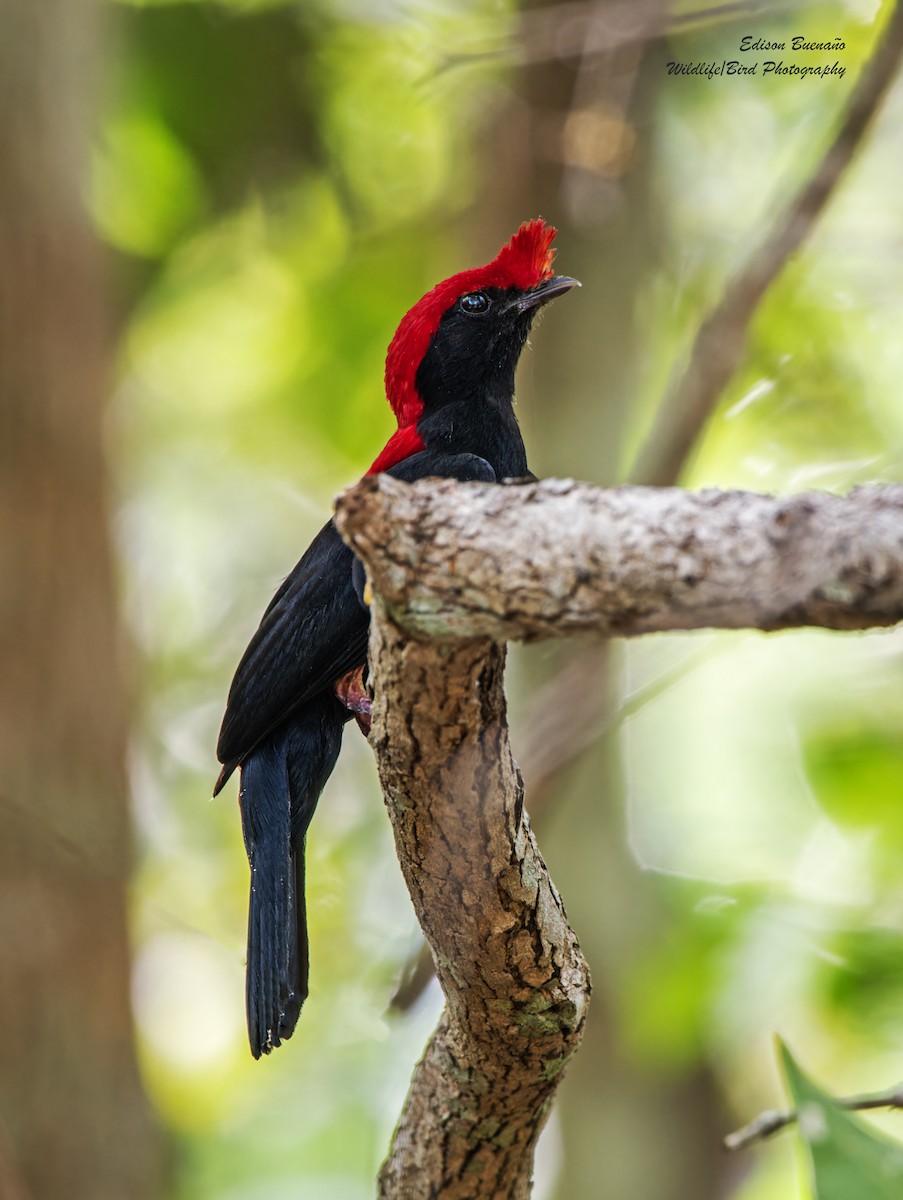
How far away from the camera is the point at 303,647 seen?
101 inches

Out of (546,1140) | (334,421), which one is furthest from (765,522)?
(334,421)

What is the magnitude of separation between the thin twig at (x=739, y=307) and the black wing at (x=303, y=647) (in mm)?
1162

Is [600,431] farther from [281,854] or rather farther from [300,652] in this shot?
[281,854]

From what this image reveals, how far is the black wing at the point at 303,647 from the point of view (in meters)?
2.54

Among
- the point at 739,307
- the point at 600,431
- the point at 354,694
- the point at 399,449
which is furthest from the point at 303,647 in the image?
the point at 600,431

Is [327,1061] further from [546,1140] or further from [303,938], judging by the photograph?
[303,938]

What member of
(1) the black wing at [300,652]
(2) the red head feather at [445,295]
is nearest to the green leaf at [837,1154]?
(1) the black wing at [300,652]

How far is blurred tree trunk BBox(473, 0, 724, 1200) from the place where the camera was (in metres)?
4.49

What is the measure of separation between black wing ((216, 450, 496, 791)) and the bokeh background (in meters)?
1.05

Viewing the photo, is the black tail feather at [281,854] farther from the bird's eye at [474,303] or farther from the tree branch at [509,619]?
the bird's eye at [474,303]

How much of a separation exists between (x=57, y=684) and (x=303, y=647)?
1847mm

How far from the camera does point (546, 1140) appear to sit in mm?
4922

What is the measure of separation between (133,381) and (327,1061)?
344 cm

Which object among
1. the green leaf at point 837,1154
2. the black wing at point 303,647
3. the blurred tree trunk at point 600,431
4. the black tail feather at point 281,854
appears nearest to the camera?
the green leaf at point 837,1154
